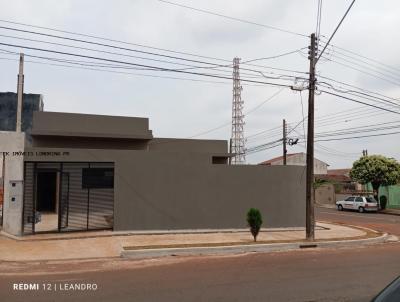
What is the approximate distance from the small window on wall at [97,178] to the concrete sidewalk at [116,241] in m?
1.99

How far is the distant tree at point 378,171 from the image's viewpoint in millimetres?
40469

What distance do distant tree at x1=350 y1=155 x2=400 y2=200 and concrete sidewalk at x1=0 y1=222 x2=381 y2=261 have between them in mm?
21260

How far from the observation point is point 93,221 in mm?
18656

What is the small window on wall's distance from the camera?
18.4 m

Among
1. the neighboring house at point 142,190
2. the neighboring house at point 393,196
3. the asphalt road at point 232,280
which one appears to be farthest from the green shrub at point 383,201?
the asphalt road at point 232,280

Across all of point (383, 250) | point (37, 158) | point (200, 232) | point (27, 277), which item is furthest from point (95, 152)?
point (383, 250)

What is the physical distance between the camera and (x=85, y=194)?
730 inches

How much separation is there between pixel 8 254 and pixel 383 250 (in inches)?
478

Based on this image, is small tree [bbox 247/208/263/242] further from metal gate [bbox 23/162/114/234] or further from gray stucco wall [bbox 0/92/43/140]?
gray stucco wall [bbox 0/92/43/140]

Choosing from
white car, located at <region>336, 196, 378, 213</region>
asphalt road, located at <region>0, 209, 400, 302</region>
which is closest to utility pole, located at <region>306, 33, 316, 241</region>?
asphalt road, located at <region>0, 209, 400, 302</region>

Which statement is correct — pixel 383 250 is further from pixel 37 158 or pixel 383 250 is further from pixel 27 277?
pixel 37 158

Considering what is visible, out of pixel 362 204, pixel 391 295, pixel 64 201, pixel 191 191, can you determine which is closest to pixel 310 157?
pixel 191 191

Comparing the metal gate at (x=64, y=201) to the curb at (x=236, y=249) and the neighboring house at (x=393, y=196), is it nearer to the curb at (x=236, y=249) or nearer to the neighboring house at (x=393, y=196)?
the curb at (x=236, y=249)

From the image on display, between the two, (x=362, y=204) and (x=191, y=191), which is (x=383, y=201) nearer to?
(x=362, y=204)
